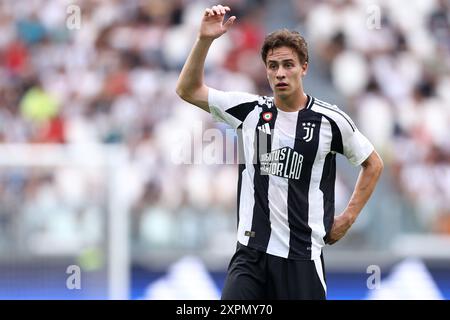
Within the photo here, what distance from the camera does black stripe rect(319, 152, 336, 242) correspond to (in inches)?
250

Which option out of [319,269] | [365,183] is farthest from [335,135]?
[319,269]

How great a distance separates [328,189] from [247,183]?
49cm

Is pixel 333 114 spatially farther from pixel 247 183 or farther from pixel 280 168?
pixel 247 183

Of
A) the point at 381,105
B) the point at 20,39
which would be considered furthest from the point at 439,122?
the point at 20,39

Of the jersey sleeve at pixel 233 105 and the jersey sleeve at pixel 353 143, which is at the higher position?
the jersey sleeve at pixel 233 105

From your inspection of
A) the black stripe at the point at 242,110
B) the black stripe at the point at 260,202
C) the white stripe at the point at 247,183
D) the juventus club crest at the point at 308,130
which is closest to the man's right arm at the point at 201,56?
the black stripe at the point at 242,110

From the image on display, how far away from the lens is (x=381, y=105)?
13.0 meters

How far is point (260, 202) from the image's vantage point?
625cm

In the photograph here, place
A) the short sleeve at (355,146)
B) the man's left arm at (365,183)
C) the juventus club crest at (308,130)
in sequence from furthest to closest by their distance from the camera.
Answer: the man's left arm at (365,183) → the short sleeve at (355,146) → the juventus club crest at (308,130)

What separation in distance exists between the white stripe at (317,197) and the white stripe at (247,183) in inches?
13.8

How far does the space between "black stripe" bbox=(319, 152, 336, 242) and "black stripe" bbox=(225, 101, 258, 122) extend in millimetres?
544

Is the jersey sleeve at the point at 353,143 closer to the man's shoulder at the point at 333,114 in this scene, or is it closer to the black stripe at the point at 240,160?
the man's shoulder at the point at 333,114

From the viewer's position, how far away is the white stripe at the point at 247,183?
20.6 ft
